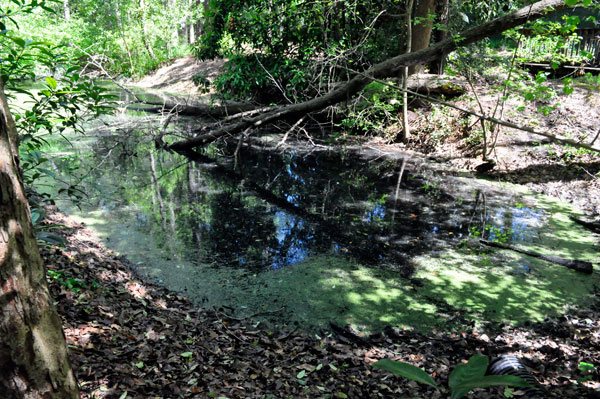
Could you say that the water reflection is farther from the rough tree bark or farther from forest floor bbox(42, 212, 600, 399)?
the rough tree bark

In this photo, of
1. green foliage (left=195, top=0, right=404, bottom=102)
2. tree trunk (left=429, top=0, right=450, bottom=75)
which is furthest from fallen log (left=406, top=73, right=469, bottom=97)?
green foliage (left=195, top=0, right=404, bottom=102)

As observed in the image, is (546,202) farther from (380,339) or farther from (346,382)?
(346,382)

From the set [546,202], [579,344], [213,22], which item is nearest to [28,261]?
[579,344]

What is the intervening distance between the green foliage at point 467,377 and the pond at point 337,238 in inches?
99.5

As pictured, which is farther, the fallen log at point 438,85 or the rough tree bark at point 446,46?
the fallen log at point 438,85

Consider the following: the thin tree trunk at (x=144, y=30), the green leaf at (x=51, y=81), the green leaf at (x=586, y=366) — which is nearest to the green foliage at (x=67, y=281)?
the green leaf at (x=51, y=81)

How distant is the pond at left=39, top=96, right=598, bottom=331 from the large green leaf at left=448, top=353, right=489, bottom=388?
100 inches

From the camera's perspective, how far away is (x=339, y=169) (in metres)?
8.79

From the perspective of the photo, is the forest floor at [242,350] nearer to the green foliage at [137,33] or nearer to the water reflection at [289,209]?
the water reflection at [289,209]

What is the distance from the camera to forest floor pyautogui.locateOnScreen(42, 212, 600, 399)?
8.18 feet

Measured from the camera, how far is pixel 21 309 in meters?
1.12

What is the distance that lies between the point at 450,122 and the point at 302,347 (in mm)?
8085

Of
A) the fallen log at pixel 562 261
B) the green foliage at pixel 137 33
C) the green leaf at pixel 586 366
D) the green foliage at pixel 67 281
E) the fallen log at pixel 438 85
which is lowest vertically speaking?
the green leaf at pixel 586 366

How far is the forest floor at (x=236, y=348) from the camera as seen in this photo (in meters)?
2.50
